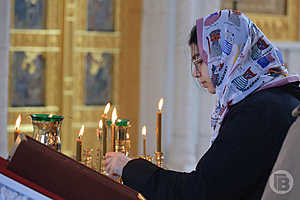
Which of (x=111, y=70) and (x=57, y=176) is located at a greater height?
(x=111, y=70)

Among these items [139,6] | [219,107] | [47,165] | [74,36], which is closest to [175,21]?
[139,6]

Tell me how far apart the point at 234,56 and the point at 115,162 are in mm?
495

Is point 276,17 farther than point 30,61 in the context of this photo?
Yes

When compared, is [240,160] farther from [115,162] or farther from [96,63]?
[96,63]

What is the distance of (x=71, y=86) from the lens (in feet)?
17.6

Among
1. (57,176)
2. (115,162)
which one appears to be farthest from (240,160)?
(57,176)

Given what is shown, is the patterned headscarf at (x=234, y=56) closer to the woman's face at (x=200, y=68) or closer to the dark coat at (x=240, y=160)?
the woman's face at (x=200, y=68)

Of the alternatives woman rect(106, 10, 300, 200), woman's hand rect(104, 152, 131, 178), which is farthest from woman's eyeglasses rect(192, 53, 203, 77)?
woman's hand rect(104, 152, 131, 178)

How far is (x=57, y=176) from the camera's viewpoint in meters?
1.29

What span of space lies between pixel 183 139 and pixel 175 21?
109cm

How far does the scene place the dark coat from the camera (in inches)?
62.0

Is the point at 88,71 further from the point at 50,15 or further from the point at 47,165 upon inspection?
the point at 47,165

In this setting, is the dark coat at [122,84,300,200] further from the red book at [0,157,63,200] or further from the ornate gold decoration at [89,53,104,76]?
the ornate gold decoration at [89,53,104,76]

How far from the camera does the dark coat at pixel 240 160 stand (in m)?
1.57
